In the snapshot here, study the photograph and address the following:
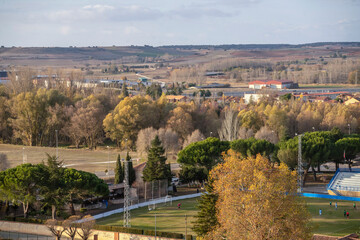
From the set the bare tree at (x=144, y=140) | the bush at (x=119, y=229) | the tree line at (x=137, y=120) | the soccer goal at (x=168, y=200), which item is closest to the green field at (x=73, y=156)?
the bare tree at (x=144, y=140)

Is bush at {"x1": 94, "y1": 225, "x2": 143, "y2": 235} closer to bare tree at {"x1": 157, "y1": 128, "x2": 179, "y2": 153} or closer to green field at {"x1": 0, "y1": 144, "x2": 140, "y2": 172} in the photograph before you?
green field at {"x1": 0, "y1": 144, "x2": 140, "y2": 172}

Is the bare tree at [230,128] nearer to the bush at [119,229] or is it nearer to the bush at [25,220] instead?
the bush at [119,229]

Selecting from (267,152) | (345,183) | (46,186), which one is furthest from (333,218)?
(46,186)

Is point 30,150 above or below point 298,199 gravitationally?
below

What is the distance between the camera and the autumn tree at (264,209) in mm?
29750

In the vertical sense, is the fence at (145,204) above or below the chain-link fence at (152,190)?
below

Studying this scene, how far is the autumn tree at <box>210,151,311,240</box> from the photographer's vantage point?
2975 cm

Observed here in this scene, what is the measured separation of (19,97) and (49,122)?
266 inches

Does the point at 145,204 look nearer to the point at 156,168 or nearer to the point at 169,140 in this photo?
the point at 156,168

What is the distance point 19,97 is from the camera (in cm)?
8519

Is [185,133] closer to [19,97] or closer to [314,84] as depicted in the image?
[19,97]

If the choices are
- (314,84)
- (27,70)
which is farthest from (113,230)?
(314,84)

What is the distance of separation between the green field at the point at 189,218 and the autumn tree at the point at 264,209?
350 inches

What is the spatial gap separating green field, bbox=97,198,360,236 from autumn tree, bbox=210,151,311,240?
29.2 feet
